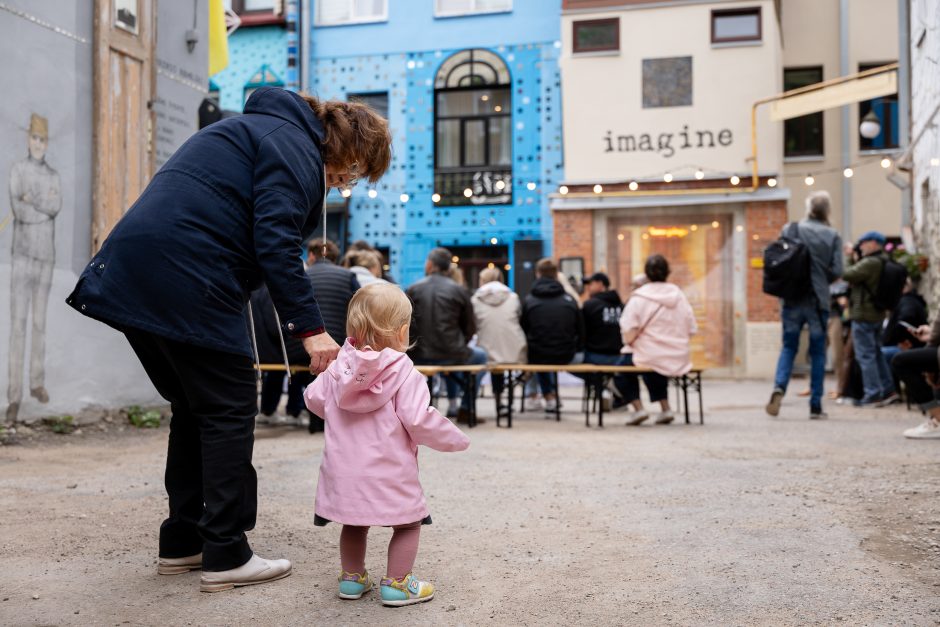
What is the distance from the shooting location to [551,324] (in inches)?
400

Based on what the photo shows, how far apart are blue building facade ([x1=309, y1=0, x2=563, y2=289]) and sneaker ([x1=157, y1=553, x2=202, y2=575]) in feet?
54.6

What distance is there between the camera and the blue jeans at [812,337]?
9.32 meters

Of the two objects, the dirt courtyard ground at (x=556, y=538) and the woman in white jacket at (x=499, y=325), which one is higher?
the woman in white jacket at (x=499, y=325)

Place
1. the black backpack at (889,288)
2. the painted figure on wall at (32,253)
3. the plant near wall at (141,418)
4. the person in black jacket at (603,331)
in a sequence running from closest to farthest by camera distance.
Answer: the painted figure on wall at (32,253) → the plant near wall at (141,418) → the black backpack at (889,288) → the person in black jacket at (603,331)

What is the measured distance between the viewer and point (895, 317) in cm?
1050

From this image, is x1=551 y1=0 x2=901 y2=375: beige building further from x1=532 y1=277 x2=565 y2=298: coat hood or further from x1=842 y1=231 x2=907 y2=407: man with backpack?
x1=532 y1=277 x2=565 y2=298: coat hood

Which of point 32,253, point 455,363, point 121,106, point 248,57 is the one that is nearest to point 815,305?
point 455,363

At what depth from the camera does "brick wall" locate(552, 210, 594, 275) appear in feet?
60.5

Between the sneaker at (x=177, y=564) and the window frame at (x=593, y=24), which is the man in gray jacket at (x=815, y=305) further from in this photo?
the window frame at (x=593, y=24)

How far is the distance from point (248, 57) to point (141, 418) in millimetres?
14991

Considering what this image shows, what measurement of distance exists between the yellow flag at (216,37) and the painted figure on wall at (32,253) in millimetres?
3171

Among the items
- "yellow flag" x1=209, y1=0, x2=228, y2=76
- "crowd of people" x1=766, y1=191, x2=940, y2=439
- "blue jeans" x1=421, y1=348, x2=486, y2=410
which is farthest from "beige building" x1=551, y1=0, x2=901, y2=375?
"yellow flag" x1=209, y1=0, x2=228, y2=76

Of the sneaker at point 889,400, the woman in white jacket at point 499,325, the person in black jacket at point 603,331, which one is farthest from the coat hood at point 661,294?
the sneaker at point 889,400

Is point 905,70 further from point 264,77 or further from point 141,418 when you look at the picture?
point 264,77
